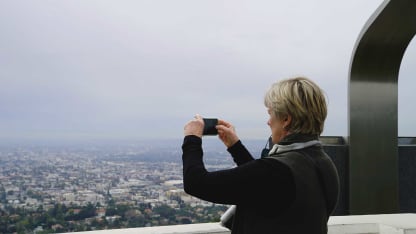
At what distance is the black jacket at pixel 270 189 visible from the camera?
50.1 inches

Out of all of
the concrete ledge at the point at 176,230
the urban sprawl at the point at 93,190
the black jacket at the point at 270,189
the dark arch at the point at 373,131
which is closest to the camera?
A: the black jacket at the point at 270,189

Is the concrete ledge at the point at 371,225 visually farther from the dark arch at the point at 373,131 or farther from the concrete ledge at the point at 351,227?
the dark arch at the point at 373,131

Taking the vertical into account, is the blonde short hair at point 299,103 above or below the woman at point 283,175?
above

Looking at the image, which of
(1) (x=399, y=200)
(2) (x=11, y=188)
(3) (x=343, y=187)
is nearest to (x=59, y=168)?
(2) (x=11, y=188)

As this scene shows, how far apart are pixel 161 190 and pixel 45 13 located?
2.91 metres

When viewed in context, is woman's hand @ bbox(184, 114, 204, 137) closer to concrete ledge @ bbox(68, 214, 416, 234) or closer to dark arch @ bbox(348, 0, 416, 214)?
concrete ledge @ bbox(68, 214, 416, 234)

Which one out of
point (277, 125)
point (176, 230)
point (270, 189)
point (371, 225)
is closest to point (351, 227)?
point (371, 225)

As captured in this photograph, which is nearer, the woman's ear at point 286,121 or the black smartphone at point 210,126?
the woman's ear at point 286,121

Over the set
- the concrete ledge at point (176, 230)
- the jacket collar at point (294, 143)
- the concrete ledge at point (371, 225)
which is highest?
the jacket collar at point (294, 143)

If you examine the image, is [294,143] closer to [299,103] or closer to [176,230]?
[299,103]

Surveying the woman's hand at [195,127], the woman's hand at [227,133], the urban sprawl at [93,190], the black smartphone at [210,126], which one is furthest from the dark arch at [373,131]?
the woman's hand at [195,127]

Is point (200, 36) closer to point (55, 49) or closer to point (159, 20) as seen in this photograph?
point (159, 20)

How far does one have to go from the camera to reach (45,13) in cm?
498

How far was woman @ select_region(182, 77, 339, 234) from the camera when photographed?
128 cm
